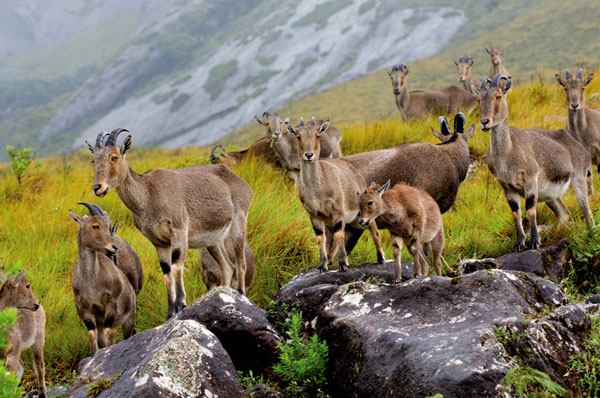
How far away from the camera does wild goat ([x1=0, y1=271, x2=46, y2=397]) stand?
6.92m

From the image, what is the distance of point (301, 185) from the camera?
26.6ft

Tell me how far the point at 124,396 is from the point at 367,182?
5.17 meters

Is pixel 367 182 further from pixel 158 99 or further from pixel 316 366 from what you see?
pixel 158 99

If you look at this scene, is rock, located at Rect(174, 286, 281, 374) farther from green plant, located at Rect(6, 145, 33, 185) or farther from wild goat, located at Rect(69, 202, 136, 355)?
green plant, located at Rect(6, 145, 33, 185)

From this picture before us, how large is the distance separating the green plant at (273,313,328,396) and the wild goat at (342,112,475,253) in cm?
291

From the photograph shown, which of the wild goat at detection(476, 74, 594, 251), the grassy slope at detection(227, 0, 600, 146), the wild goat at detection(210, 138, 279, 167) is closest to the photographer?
the wild goat at detection(476, 74, 594, 251)

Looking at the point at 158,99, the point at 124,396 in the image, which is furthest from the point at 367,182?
the point at 158,99

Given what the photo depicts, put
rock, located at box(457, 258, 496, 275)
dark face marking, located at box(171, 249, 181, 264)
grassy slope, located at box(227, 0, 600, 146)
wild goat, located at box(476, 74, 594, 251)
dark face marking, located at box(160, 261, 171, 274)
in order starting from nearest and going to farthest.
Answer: dark face marking, located at box(171, 249, 181, 264)
dark face marking, located at box(160, 261, 171, 274)
rock, located at box(457, 258, 496, 275)
wild goat, located at box(476, 74, 594, 251)
grassy slope, located at box(227, 0, 600, 146)

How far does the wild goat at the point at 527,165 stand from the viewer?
8844 mm

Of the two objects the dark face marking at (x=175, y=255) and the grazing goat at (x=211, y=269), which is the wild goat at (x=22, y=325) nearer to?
the dark face marking at (x=175, y=255)

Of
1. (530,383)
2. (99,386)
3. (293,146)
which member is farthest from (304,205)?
(293,146)

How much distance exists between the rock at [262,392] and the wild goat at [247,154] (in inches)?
370

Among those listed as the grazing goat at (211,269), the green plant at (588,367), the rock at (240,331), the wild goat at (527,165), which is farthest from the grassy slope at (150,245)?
the green plant at (588,367)

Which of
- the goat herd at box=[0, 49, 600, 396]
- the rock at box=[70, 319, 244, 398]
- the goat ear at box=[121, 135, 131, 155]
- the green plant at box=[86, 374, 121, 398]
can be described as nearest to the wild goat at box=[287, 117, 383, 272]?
the goat herd at box=[0, 49, 600, 396]
